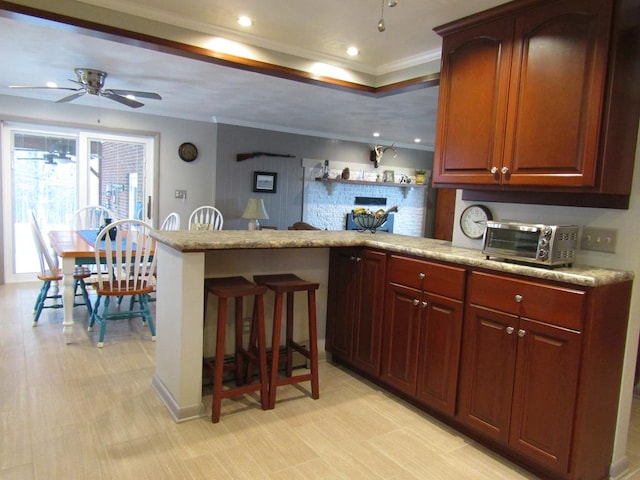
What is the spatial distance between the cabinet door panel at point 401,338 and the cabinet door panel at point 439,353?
6cm

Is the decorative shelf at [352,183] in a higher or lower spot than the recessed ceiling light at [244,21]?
lower

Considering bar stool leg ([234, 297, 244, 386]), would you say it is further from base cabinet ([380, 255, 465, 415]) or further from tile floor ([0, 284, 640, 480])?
base cabinet ([380, 255, 465, 415])

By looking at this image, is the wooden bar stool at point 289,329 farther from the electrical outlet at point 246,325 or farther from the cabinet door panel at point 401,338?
the cabinet door panel at point 401,338

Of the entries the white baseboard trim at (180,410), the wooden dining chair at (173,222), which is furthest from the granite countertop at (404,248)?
the wooden dining chair at (173,222)

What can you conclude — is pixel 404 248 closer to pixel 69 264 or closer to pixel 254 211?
pixel 69 264

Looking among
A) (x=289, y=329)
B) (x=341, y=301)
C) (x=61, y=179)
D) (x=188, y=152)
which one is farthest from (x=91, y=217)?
(x=341, y=301)

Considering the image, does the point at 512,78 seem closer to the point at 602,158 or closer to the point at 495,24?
the point at 495,24

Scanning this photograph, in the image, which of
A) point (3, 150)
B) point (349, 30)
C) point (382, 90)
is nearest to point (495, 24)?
point (349, 30)

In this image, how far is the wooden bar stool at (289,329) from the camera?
2516 mm

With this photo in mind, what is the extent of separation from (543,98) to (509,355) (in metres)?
1.22

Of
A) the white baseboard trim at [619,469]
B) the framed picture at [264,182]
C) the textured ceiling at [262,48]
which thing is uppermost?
the textured ceiling at [262,48]

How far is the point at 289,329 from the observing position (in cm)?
292

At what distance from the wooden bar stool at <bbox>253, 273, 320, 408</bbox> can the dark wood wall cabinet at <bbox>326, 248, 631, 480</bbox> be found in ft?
1.40

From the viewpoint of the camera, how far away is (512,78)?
220 cm
